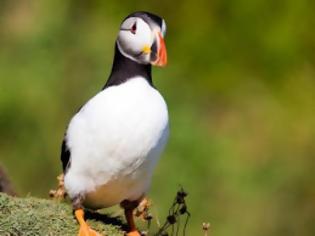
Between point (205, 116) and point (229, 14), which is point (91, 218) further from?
point (229, 14)

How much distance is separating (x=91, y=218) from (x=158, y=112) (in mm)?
580

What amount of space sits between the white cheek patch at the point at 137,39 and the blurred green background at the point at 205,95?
3097 millimetres

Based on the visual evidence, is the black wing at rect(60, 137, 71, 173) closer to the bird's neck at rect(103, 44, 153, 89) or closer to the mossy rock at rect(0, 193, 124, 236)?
the mossy rock at rect(0, 193, 124, 236)

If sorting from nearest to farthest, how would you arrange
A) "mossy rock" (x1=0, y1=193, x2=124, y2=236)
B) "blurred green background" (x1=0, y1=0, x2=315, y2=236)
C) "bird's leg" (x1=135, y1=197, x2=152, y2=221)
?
1. "mossy rock" (x1=0, y1=193, x2=124, y2=236)
2. "bird's leg" (x1=135, y1=197, x2=152, y2=221)
3. "blurred green background" (x1=0, y1=0, x2=315, y2=236)

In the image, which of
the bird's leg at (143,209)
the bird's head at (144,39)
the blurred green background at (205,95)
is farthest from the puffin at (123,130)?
the blurred green background at (205,95)

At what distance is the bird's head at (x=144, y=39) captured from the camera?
4199 mm

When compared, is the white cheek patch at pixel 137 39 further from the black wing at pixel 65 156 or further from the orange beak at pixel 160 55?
the black wing at pixel 65 156

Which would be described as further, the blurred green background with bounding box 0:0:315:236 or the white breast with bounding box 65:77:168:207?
the blurred green background with bounding box 0:0:315:236

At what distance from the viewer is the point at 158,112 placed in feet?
13.7

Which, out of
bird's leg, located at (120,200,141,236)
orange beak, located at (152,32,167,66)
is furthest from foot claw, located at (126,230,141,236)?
orange beak, located at (152,32,167,66)

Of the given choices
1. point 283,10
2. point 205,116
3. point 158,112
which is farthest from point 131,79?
point 283,10

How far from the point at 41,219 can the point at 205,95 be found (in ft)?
15.0

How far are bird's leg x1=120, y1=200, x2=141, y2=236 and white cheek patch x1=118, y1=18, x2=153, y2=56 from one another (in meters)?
0.57

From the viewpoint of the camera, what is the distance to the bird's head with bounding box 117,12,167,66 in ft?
13.8
